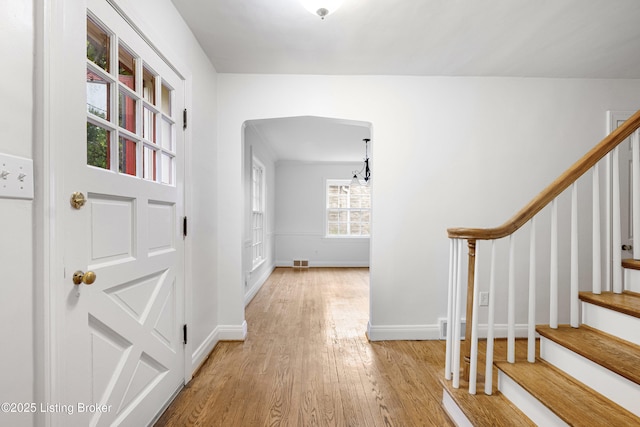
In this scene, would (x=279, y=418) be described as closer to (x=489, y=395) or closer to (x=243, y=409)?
(x=243, y=409)

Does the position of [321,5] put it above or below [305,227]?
above

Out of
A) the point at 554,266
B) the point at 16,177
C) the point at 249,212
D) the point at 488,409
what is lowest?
the point at 488,409

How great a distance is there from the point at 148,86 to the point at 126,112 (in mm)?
317

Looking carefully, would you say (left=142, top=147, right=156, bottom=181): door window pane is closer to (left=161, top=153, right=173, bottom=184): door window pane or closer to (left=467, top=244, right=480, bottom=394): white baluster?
(left=161, top=153, right=173, bottom=184): door window pane

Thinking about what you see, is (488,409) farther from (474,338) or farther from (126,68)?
(126,68)

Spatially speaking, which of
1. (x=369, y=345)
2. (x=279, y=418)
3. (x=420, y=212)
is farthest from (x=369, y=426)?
(x=420, y=212)

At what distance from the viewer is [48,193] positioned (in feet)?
3.48

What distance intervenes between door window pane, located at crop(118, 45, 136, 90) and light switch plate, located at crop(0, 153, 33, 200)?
75 cm

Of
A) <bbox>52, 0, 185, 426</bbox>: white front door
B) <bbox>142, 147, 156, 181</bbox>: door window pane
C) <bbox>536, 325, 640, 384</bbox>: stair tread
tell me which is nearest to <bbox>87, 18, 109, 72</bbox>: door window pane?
<bbox>52, 0, 185, 426</bbox>: white front door

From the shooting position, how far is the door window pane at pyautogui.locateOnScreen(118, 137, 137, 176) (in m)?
1.53

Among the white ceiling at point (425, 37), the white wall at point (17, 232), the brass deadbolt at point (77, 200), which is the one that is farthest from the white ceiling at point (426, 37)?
the brass deadbolt at point (77, 200)

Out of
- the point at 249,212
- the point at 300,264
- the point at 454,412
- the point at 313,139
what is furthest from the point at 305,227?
the point at 454,412

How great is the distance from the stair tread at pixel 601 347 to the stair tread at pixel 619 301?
0.15 meters

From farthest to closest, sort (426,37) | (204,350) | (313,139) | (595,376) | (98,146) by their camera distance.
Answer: (313,139) → (204,350) → (426,37) → (595,376) → (98,146)
